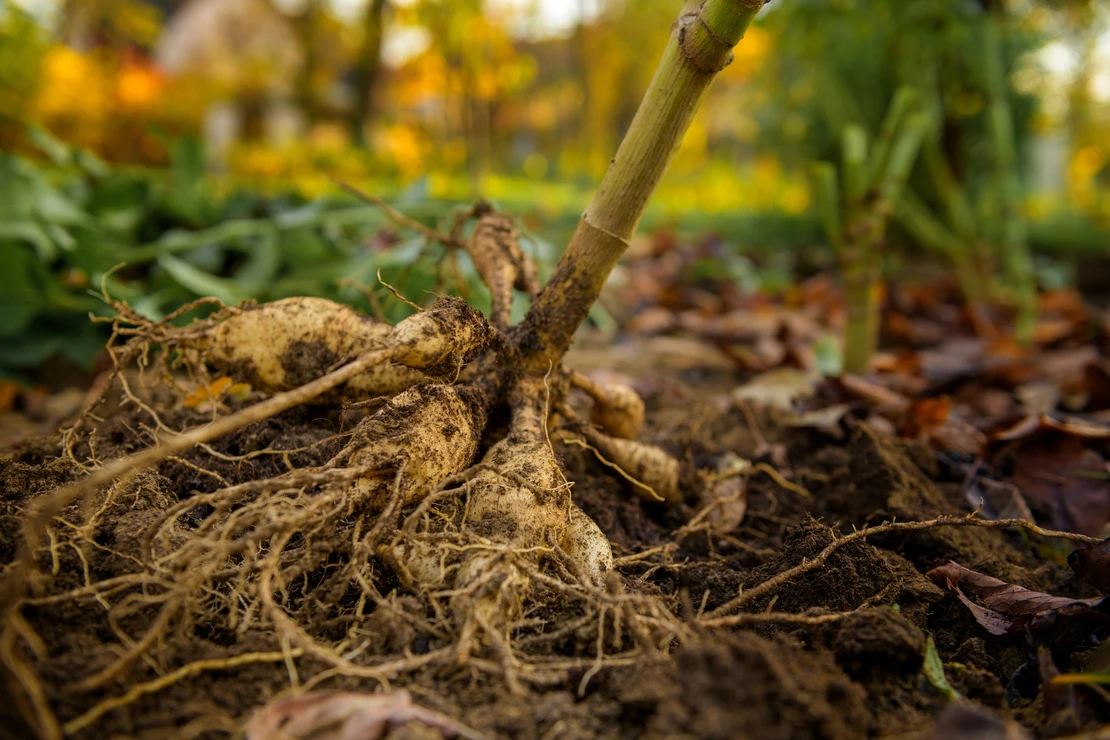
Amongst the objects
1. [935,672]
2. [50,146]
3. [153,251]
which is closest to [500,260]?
[935,672]

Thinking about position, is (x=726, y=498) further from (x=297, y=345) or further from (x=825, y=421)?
(x=297, y=345)

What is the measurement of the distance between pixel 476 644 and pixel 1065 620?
86 centimetres

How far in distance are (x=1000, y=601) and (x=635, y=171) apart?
3.03 feet

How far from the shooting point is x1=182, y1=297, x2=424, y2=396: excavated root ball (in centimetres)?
138

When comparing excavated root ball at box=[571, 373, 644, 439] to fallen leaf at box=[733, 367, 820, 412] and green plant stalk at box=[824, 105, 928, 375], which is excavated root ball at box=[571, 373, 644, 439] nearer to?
fallen leaf at box=[733, 367, 820, 412]

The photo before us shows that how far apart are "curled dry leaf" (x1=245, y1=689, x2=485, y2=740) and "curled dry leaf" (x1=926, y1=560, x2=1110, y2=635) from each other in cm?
81

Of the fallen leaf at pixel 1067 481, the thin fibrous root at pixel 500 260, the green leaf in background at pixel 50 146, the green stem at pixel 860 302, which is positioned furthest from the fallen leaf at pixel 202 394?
the green leaf in background at pixel 50 146

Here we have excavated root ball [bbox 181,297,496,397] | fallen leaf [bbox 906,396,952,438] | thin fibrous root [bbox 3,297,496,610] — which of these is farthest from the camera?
fallen leaf [bbox 906,396,952,438]

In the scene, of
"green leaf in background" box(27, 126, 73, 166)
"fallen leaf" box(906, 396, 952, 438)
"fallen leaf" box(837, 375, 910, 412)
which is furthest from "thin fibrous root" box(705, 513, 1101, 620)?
"green leaf in background" box(27, 126, 73, 166)

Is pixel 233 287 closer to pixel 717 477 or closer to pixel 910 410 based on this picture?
pixel 717 477

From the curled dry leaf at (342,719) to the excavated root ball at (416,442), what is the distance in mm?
351

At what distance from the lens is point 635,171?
1281 millimetres

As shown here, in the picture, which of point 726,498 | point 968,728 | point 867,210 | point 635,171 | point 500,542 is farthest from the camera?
point 867,210

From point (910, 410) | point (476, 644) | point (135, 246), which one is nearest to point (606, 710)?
point (476, 644)
